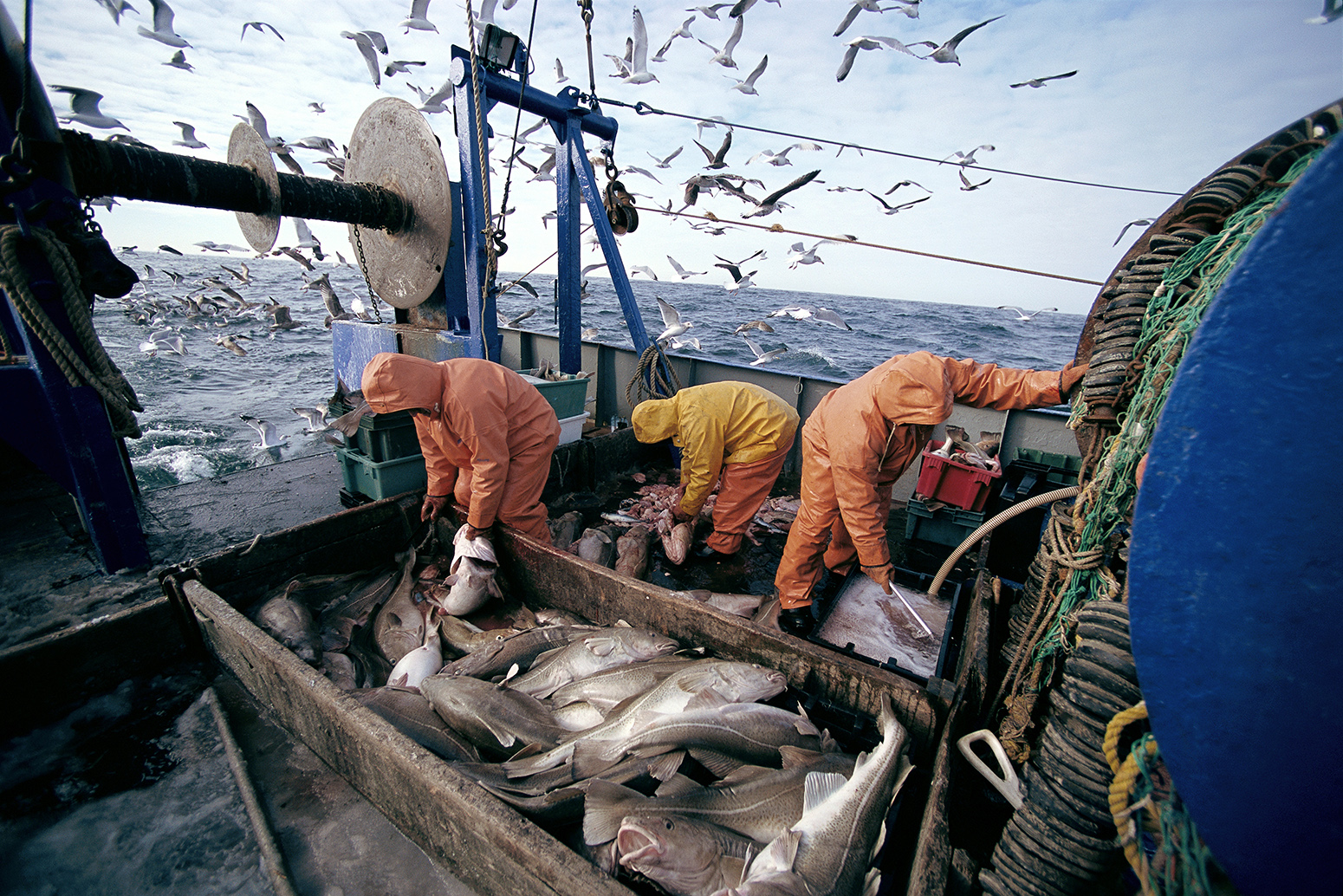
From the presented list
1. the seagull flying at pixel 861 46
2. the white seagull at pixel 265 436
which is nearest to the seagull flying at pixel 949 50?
the seagull flying at pixel 861 46

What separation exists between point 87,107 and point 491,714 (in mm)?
5847

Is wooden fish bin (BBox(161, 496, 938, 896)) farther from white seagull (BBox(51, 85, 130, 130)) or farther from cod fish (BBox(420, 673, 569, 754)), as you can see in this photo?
white seagull (BBox(51, 85, 130, 130))

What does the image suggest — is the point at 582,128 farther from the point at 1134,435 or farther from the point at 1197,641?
the point at 1197,641

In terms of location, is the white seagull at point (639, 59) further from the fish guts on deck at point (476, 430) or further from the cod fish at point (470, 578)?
the cod fish at point (470, 578)

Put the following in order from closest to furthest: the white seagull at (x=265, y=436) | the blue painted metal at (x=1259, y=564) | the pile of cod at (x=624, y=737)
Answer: the blue painted metal at (x=1259, y=564) < the pile of cod at (x=624, y=737) < the white seagull at (x=265, y=436)

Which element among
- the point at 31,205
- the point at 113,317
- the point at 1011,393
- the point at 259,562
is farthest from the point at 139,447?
the point at 113,317

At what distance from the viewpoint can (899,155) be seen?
196 inches

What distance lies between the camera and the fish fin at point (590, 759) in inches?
72.6

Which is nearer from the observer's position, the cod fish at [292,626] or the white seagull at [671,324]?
the cod fish at [292,626]

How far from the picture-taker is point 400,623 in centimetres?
299

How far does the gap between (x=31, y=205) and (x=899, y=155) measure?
6163 mm

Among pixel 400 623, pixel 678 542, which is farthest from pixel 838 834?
pixel 678 542

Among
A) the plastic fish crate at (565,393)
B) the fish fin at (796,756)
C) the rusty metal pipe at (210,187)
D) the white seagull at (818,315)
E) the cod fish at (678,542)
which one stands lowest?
the cod fish at (678,542)

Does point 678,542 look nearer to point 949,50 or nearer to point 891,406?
point 891,406
